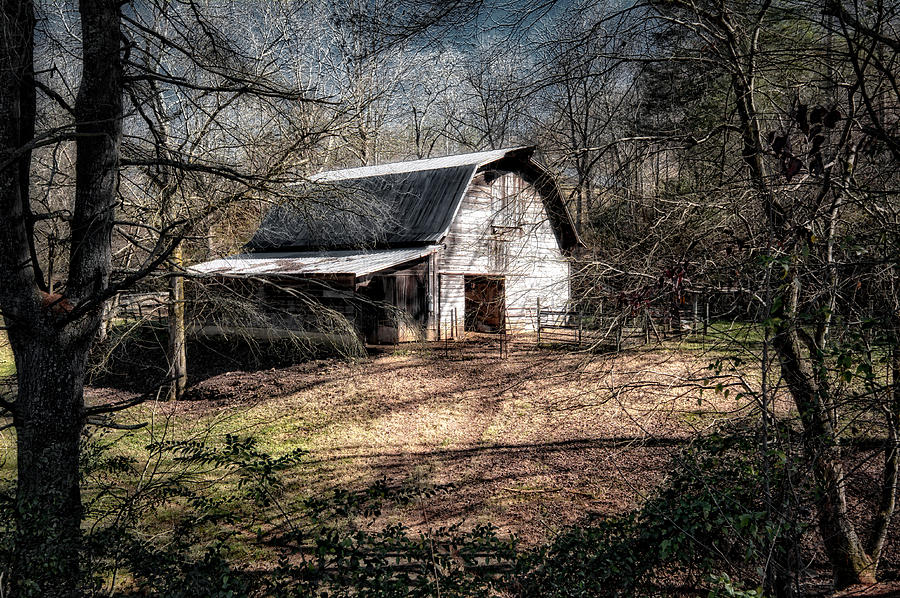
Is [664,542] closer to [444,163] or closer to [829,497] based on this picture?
[829,497]

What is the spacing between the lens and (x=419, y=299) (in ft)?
64.3

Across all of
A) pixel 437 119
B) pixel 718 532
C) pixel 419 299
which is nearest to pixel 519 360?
pixel 419 299

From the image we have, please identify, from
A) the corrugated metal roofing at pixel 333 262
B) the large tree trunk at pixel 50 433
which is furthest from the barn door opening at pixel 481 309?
the large tree trunk at pixel 50 433

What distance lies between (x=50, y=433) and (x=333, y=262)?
45.4ft

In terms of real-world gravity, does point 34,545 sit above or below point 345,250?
below

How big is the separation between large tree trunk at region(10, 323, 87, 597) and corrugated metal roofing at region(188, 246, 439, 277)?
10832 mm

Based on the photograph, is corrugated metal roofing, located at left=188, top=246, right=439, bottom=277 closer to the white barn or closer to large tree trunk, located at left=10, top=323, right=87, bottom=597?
the white barn

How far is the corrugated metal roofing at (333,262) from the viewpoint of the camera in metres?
17.4

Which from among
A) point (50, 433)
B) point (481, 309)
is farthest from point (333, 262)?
point (50, 433)

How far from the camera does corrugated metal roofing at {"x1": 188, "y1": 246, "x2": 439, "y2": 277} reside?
686 inches

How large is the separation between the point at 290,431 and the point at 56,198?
6375 millimetres

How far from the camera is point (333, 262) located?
19.1 meters

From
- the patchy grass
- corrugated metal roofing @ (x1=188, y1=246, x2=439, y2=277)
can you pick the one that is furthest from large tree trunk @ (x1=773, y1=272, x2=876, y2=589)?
the patchy grass

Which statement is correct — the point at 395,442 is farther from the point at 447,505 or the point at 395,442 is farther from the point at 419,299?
the point at 419,299
